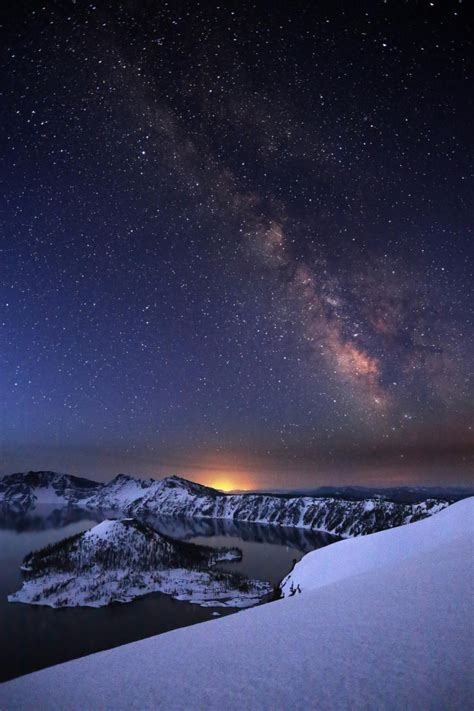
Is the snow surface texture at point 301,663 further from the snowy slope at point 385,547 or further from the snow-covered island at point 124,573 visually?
the snow-covered island at point 124,573

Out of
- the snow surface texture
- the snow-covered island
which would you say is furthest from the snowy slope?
the snow-covered island

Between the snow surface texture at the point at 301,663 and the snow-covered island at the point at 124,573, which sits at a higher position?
the snow surface texture at the point at 301,663

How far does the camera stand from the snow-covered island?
93500 mm

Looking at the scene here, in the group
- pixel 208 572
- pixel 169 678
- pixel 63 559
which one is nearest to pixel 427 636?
pixel 169 678

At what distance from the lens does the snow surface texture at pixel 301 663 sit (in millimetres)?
3852

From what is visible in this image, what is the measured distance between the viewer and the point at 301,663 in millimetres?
4586

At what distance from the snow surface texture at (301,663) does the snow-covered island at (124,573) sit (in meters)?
90.8

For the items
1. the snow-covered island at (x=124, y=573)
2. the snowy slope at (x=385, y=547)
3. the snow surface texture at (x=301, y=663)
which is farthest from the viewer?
the snow-covered island at (x=124, y=573)

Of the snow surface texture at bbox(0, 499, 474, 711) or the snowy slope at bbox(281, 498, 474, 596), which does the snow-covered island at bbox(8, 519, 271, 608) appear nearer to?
the snowy slope at bbox(281, 498, 474, 596)

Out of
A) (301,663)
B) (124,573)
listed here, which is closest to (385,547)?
(301,663)

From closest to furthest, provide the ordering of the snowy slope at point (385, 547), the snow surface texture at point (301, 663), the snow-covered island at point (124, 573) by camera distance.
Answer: the snow surface texture at point (301, 663) < the snowy slope at point (385, 547) < the snow-covered island at point (124, 573)

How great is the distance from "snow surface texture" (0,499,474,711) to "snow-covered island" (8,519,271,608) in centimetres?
9082

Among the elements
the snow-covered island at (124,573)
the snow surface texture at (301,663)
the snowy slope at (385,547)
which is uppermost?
the snow surface texture at (301,663)

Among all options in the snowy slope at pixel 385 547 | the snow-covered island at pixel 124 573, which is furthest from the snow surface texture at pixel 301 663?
the snow-covered island at pixel 124 573
